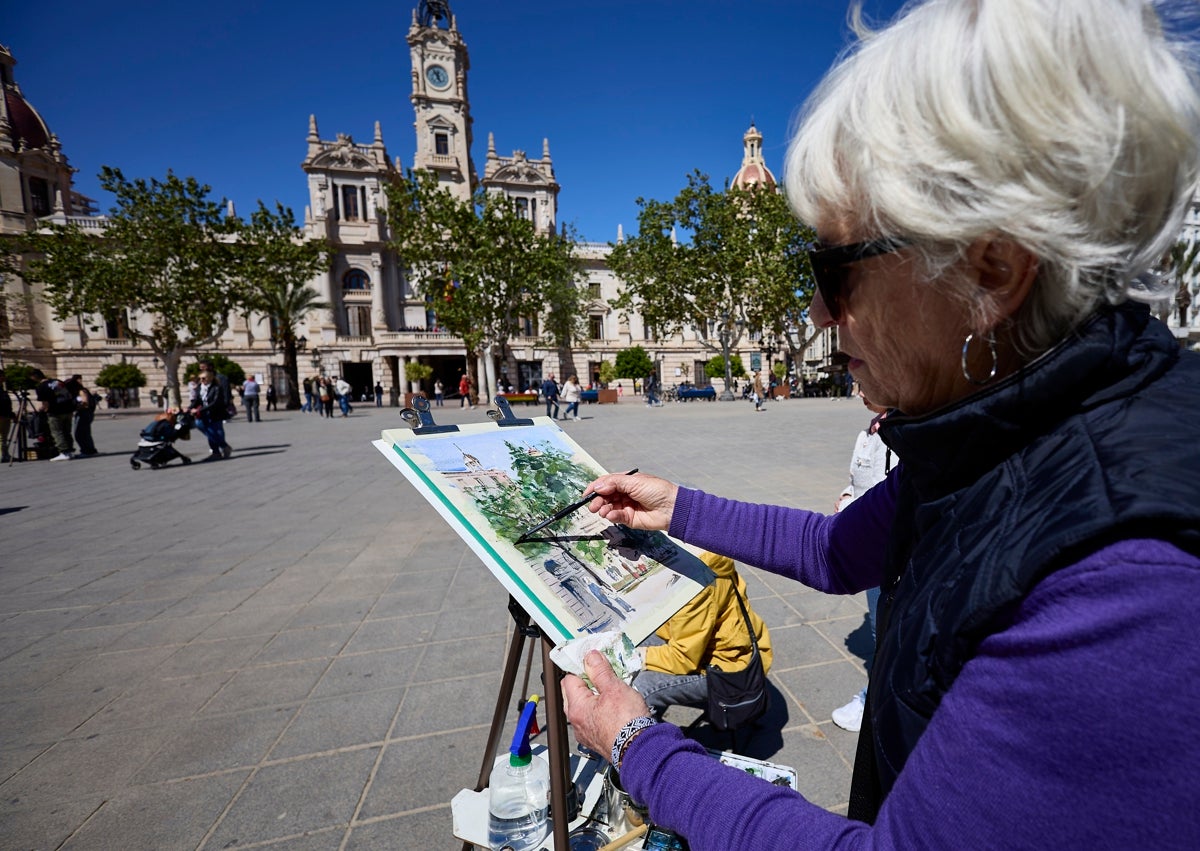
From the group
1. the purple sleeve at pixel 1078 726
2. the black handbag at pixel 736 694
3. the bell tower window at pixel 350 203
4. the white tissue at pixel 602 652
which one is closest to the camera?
the purple sleeve at pixel 1078 726

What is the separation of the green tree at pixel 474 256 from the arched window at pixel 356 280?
62.2 feet

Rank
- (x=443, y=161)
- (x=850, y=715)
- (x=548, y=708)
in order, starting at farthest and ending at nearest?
(x=443, y=161)
(x=850, y=715)
(x=548, y=708)

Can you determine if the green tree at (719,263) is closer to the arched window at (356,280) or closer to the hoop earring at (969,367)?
the arched window at (356,280)

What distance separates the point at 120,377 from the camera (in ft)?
121

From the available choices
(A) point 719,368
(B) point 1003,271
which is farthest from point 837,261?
(A) point 719,368

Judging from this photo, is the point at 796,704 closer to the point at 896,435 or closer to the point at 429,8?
the point at 896,435

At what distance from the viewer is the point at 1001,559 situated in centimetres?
67

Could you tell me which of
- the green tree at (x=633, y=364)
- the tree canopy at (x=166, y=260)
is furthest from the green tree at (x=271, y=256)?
the green tree at (x=633, y=364)

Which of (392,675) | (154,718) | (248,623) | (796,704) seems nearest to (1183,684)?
(796,704)

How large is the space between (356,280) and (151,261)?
21576 mm

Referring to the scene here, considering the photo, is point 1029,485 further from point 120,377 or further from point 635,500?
point 120,377

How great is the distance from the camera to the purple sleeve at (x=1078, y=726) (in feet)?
1.83

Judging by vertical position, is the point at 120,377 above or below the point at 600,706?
above

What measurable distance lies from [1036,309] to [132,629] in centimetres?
485
